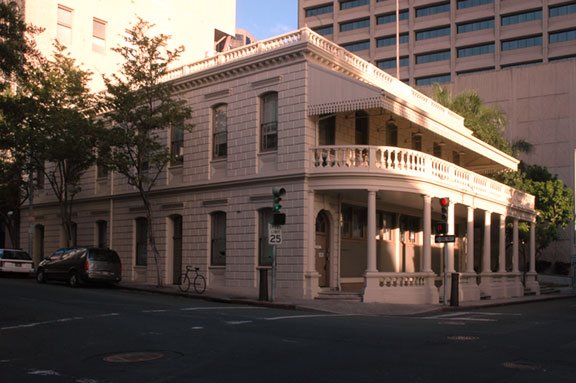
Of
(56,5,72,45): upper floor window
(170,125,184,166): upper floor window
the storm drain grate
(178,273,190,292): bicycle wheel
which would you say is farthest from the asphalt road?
(56,5,72,45): upper floor window

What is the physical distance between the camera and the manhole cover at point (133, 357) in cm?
999

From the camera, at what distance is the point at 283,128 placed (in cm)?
2564

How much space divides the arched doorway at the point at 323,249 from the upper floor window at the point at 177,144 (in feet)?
24.5

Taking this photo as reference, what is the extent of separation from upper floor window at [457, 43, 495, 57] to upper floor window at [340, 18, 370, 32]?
42.1ft

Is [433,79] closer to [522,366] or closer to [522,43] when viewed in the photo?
[522,43]

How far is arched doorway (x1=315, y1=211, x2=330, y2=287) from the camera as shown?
26.1m

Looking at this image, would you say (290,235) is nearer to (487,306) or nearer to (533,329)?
(487,306)

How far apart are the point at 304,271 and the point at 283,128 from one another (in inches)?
215

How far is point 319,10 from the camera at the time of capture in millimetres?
87312

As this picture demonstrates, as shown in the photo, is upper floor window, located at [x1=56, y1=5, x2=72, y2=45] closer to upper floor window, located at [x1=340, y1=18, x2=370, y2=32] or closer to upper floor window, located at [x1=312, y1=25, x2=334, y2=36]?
upper floor window, located at [x1=340, y1=18, x2=370, y2=32]

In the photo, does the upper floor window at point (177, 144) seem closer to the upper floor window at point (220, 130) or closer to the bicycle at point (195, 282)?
the upper floor window at point (220, 130)

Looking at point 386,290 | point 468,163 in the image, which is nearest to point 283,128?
point 386,290

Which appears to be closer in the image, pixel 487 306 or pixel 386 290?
pixel 386 290

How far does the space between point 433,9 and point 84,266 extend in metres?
61.8
